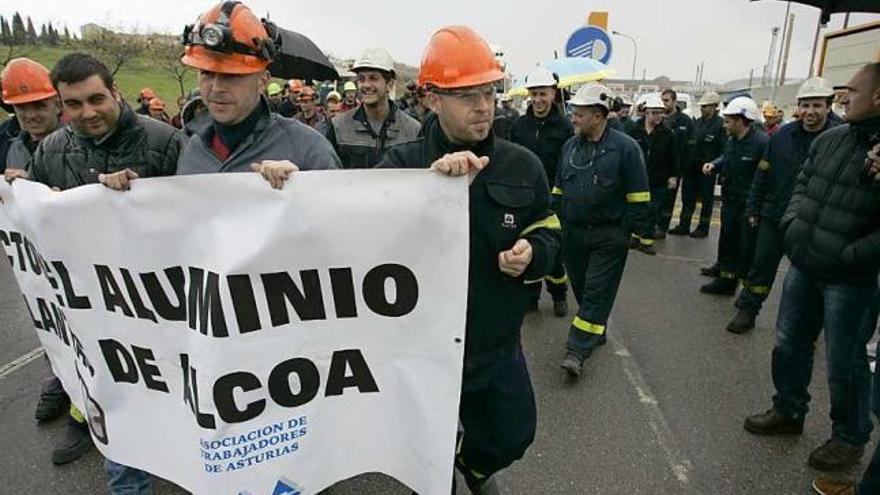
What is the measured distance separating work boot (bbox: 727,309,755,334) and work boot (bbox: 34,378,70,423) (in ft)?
17.0

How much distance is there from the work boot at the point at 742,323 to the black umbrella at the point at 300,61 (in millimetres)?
6128

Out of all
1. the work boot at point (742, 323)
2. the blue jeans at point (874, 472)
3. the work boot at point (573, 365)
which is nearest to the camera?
the blue jeans at point (874, 472)

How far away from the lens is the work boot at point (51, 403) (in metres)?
3.38

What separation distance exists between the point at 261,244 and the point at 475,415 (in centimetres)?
105

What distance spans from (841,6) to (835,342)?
165cm

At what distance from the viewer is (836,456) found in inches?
117

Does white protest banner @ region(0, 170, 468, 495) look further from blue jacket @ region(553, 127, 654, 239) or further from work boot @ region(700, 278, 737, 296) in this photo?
work boot @ region(700, 278, 737, 296)

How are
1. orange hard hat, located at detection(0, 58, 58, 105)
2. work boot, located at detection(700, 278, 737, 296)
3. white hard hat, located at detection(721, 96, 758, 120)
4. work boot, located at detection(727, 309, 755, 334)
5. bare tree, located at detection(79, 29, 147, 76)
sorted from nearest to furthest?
orange hard hat, located at detection(0, 58, 58, 105) → work boot, located at detection(727, 309, 755, 334) → work boot, located at detection(700, 278, 737, 296) → white hard hat, located at detection(721, 96, 758, 120) → bare tree, located at detection(79, 29, 147, 76)

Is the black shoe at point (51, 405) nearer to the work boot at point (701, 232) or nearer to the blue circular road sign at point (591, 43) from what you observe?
the blue circular road sign at point (591, 43)

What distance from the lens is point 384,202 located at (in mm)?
1727

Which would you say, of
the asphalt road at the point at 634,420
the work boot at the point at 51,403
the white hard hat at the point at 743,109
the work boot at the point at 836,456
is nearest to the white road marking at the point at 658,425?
the asphalt road at the point at 634,420

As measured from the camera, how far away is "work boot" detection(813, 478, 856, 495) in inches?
108

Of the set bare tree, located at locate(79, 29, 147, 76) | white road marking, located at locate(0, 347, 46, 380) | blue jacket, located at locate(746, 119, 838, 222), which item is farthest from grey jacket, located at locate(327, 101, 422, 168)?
bare tree, located at locate(79, 29, 147, 76)

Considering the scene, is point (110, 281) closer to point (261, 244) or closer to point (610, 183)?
point (261, 244)
